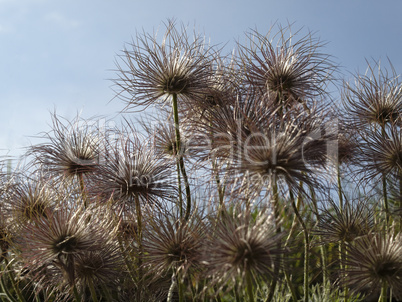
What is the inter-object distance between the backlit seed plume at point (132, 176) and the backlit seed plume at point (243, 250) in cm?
103

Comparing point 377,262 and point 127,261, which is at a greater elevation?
point 377,262

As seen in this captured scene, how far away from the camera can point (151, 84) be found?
408 centimetres

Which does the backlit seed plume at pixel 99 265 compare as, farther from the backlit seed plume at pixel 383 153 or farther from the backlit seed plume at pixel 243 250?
the backlit seed plume at pixel 383 153

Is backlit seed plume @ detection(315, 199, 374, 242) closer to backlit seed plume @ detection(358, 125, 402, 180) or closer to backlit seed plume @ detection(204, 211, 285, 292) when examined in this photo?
backlit seed plume @ detection(358, 125, 402, 180)

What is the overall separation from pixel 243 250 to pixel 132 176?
131 centimetres

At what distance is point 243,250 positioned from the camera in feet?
8.73

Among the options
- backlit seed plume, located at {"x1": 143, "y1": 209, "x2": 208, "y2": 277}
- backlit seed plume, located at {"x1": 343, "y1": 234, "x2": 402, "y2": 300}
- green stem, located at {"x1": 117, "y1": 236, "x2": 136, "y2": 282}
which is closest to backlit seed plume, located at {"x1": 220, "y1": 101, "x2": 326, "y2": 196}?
backlit seed plume, located at {"x1": 143, "y1": 209, "x2": 208, "y2": 277}

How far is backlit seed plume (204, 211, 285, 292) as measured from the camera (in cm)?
265

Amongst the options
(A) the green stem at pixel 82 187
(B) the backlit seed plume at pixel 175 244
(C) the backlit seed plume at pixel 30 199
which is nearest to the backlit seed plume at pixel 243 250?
(B) the backlit seed plume at pixel 175 244

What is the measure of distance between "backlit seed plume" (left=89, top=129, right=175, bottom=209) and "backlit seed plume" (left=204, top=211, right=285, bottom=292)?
1029 millimetres

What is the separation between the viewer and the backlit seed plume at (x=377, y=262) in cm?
325

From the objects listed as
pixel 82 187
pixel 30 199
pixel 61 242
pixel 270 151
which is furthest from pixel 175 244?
pixel 30 199

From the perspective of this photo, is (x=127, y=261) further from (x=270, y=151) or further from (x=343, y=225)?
(x=343, y=225)

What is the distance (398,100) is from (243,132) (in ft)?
6.81
